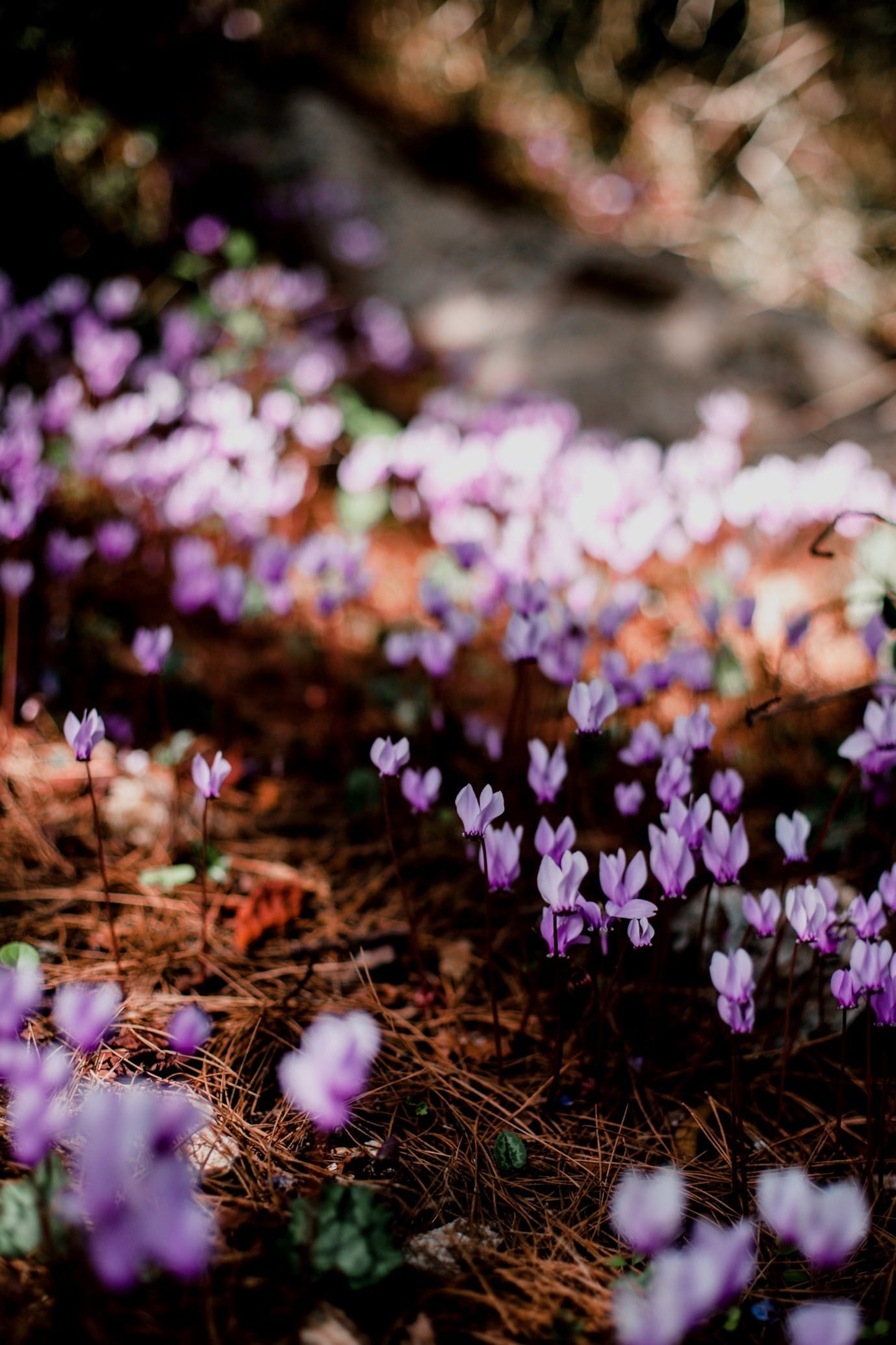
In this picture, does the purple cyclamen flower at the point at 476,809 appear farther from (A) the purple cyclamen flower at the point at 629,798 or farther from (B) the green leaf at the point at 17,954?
(B) the green leaf at the point at 17,954

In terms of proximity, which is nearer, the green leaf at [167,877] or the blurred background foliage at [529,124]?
the green leaf at [167,877]

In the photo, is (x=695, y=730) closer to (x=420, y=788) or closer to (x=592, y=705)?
(x=592, y=705)

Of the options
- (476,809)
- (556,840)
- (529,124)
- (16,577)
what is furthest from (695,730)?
(529,124)

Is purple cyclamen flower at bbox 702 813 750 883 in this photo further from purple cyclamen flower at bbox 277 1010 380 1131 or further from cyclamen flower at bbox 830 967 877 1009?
purple cyclamen flower at bbox 277 1010 380 1131

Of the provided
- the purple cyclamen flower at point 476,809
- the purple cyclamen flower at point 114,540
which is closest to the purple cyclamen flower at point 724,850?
the purple cyclamen flower at point 476,809

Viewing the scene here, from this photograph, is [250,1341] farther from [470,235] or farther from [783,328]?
[470,235]
